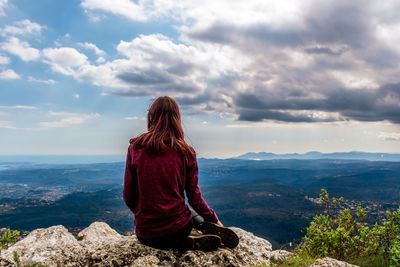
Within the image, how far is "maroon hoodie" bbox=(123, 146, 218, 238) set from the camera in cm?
492

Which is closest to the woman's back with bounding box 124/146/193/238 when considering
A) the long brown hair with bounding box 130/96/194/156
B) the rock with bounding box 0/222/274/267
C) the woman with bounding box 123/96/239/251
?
the woman with bounding box 123/96/239/251

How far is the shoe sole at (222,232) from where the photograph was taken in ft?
18.5

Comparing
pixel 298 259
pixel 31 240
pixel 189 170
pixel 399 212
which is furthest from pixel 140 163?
pixel 399 212

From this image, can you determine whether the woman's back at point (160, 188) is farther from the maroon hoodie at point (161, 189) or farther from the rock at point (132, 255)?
the rock at point (132, 255)

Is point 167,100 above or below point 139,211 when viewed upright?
above

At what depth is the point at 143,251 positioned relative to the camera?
5711mm

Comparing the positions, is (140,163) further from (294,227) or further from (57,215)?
(57,215)

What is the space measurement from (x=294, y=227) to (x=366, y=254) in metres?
177

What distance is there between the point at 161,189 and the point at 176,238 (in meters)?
1.31

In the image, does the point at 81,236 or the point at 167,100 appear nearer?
the point at 167,100

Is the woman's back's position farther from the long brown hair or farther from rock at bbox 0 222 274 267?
rock at bbox 0 222 274 267

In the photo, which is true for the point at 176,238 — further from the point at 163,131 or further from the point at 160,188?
the point at 163,131

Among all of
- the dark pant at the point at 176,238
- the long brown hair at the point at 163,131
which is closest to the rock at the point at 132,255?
the dark pant at the point at 176,238

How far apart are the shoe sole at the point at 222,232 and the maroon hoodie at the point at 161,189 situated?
418mm
